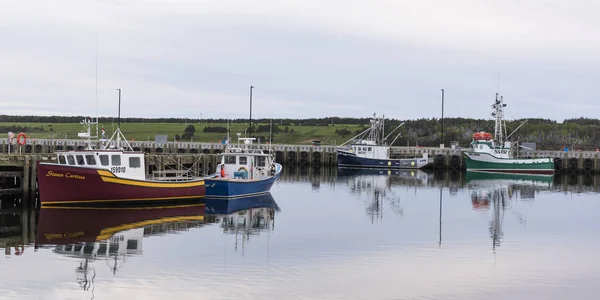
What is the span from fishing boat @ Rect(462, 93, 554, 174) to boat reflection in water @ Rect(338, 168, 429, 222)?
279 inches

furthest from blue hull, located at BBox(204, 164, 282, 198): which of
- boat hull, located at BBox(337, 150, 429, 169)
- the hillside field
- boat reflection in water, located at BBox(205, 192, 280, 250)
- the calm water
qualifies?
the hillside field

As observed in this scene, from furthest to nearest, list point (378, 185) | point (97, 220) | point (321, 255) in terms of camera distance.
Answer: point (378, 185)
point (97, 220)
point (321, 255)

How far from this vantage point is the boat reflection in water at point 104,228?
82.5 ft

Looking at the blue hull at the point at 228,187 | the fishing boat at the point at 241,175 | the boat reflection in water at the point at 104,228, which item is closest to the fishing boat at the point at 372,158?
the fishing boat at the point at 241,175

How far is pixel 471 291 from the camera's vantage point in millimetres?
21203

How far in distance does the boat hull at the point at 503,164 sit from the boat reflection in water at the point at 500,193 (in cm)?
231

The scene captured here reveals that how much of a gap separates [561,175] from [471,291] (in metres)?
67.6

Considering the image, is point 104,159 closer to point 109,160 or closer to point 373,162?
point 109,160

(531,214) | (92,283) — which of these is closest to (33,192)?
(92,283)

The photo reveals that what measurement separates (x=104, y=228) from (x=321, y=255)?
9918 mm

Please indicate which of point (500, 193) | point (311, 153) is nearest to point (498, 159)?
point (311, 153)

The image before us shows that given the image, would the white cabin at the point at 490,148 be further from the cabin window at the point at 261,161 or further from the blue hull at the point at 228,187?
the blue hull at the point at 228,187

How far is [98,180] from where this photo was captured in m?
36.2

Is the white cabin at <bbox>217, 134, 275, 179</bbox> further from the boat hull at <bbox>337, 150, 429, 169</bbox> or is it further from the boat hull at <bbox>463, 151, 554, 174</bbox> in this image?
the boat hull at <bbox>463, 151, 554, 174</bbox>
